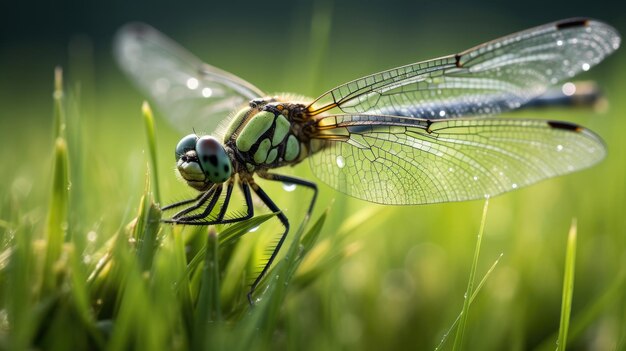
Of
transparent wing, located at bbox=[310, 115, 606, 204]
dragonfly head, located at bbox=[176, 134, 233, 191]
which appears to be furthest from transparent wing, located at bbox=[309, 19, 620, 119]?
dragonfly head, located at bbox=[176, 134, 233, 191]

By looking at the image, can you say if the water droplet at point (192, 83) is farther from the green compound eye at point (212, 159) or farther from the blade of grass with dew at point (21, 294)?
the blade of grass with dew at point (21, 294)

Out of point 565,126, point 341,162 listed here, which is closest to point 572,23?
point 565,126

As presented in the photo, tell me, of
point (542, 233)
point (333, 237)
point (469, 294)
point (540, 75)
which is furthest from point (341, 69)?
point (469, 294)

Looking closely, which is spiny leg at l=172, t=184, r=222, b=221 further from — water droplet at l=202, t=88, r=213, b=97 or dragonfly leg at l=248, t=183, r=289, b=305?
water droplet at l=202, t=88, r=213, b=97

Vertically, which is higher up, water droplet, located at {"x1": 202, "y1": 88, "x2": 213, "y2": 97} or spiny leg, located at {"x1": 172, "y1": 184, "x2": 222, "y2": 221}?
water droplet, located at {"x1": 202, "y1": 88, "x2": 213, "y2": 97}

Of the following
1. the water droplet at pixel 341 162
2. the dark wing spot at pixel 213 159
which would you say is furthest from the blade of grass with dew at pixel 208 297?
the water droplet at pixel 341 162

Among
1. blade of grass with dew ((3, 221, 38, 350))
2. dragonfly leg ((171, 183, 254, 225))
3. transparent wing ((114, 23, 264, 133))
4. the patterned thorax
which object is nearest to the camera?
blade of grass with dew ((3, 221, 38, 350))

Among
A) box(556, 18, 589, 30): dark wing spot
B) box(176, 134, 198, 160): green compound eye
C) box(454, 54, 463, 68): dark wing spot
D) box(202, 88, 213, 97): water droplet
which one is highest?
box(556, 18, 589, 30): dark wing spot
